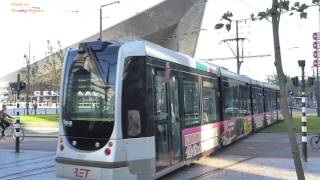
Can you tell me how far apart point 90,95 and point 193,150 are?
13.2 ft

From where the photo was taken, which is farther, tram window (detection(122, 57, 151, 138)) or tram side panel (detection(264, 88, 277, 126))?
tram side panel (detection(264, 88, 277, 126))

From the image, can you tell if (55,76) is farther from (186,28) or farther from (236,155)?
(236,155)

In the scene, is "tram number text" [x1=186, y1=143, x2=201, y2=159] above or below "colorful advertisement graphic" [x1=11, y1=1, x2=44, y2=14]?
below

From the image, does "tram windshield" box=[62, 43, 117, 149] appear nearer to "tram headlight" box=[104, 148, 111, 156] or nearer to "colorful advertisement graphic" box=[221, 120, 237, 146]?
"tram headlight" box=[104, 148, 111, 156]

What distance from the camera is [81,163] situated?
9.49m

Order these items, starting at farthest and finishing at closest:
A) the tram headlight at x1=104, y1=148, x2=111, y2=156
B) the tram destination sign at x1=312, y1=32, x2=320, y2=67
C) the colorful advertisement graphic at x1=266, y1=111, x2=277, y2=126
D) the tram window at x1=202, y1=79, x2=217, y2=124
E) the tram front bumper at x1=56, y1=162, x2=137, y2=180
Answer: the colorful advertisement graphic at x1=266, y1=111, x2=277, y2=126, the tram destination sign at x1=312, y1=32, x2=320, y2=67, the tram window at x1=202, y1=79, x2=217, y2=124, the tram headlight at x1=104, y1=148, x2=111, y2=156, the tram front bumper at x1=56, y1=162, x2=137, y2=180

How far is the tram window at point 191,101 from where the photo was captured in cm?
1234

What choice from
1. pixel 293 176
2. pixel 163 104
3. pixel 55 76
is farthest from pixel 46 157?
pixel 55 76

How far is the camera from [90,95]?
31.9 feet

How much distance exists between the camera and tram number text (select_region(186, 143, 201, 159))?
12.3 m

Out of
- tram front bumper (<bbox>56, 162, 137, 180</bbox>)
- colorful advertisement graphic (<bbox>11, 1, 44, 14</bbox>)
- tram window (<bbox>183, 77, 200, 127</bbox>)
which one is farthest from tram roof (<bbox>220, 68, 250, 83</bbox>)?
colorful advertisement graphic (<bbox>11, 1, 44, 14</bbox>)

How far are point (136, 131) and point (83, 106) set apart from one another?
3.98 ft

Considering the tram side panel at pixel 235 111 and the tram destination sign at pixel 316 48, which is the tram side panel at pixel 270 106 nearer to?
the tram side panel at pixel 235 111

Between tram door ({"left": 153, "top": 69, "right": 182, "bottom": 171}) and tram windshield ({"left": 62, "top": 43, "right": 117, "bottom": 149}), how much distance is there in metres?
1.12
